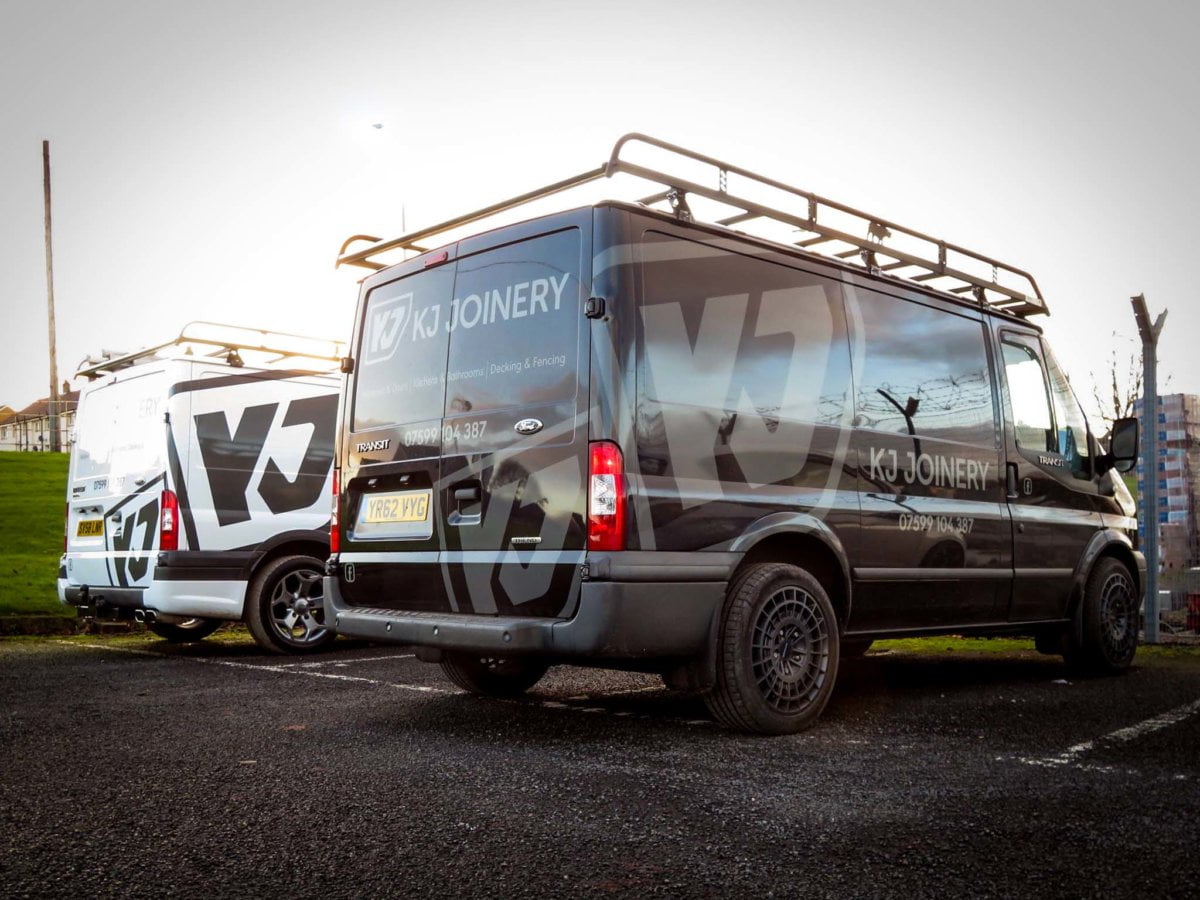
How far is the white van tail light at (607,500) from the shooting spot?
425 centimetres

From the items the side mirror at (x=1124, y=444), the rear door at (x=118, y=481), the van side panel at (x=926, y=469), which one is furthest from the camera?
the rear door at (x=118, y=481)

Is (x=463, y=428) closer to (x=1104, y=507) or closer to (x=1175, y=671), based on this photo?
(x=1104, y=507)

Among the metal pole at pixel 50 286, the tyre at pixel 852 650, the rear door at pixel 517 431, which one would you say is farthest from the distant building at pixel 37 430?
the rear door at pixel 517 431

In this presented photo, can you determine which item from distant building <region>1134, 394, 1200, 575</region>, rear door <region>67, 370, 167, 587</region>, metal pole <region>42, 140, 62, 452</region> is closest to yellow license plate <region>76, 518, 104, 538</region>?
rear door <region>67, 370, 167, 587</region>

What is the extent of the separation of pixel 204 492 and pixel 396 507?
3.78 metres

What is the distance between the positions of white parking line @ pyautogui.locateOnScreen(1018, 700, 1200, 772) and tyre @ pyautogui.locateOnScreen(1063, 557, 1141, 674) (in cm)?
104

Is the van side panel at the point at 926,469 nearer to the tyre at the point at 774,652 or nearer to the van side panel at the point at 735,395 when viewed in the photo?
the van side panel at the point at 735,395

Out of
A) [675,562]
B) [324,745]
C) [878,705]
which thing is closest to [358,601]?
[324,745]

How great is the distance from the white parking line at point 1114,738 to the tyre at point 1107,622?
1039 millimetres

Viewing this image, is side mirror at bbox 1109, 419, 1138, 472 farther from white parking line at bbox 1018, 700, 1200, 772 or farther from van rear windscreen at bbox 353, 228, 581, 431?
van rear windscreen at bbox 353, 228, 581, 431

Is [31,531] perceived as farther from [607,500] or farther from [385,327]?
[607,500]

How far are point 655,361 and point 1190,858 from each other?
2.52 meters

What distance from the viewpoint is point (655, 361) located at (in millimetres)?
4441

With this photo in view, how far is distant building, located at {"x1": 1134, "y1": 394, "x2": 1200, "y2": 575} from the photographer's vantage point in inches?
417
